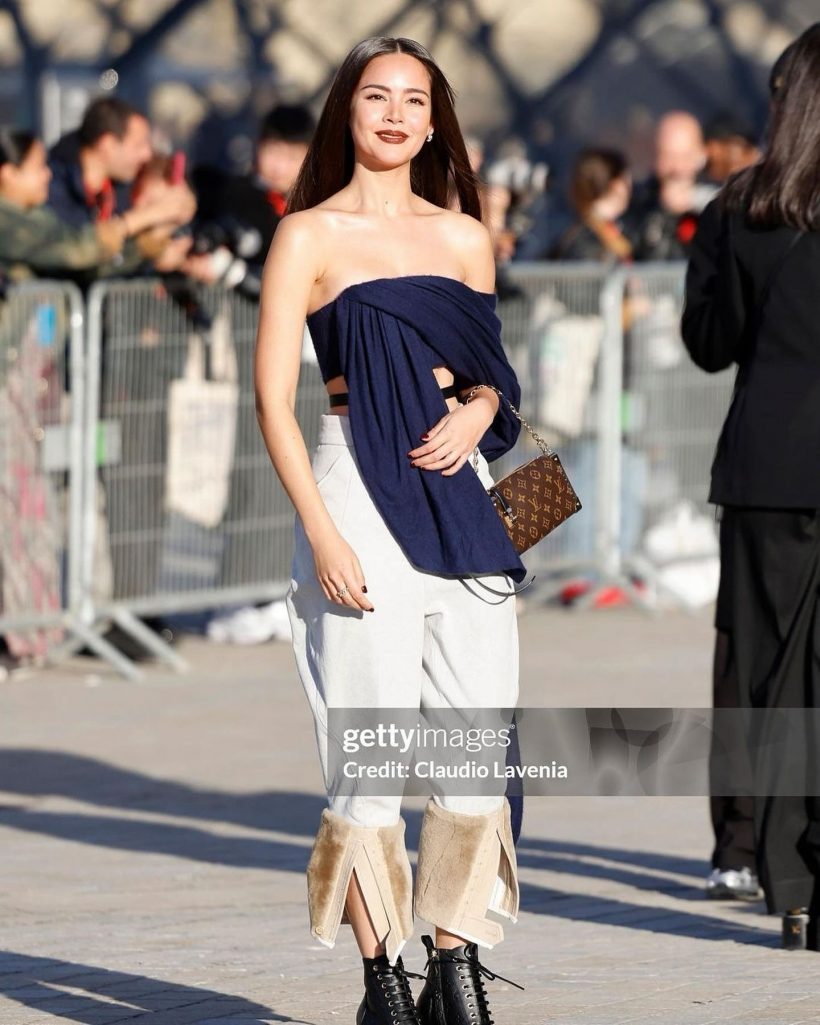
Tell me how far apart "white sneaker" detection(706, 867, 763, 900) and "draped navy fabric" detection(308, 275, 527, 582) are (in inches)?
77.3

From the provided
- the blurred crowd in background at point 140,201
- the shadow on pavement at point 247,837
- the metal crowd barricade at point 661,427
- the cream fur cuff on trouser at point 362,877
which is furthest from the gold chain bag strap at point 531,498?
the metal crowd barricade at point 661,427

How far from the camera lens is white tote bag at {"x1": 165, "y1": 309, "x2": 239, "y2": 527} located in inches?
382

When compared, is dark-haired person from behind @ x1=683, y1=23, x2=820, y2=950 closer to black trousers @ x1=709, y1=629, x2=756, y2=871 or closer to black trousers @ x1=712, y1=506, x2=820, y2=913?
black trousers @ x1=712, y1=506, x2=820, y2=913

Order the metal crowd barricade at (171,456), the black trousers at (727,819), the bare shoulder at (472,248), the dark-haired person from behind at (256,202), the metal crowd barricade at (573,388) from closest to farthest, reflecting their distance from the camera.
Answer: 1. the bare shoulder at (472,248)
2. the black trousers at (727,819)
3. the metal crowd barricade at (171,456)
4. the dark-haired person from behind at (256,202)
5. the metal crowd barricade at (573,388)

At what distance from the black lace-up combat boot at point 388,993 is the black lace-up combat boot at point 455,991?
0.05 m

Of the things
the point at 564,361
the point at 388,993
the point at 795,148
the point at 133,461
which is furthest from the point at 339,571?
the point at 564,361

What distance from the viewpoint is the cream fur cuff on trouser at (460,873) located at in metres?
4.39

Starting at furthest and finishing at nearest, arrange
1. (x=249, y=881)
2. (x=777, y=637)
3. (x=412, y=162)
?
(x=249, y=881)
(x=777, y=637)
(x=412, y=162)

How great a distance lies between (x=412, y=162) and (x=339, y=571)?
2.95ft

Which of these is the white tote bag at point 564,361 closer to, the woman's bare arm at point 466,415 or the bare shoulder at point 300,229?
the woman's bare arm at point 466,415

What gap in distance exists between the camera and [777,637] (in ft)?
18.7

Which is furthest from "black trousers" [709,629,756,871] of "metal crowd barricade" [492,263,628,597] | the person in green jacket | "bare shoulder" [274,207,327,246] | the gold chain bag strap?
"metal crowd barricade" [492,263,628,597]

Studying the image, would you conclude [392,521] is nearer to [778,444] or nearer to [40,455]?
[778,444]

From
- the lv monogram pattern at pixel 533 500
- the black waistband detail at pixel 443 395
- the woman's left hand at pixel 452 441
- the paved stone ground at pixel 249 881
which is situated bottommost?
the paved stone ground at pixel 249 881
